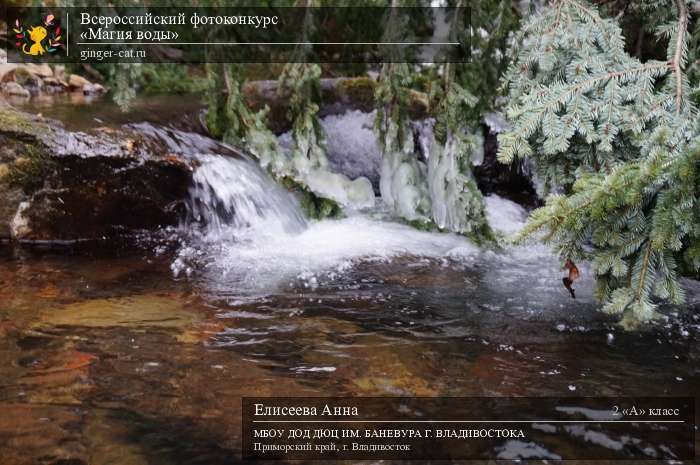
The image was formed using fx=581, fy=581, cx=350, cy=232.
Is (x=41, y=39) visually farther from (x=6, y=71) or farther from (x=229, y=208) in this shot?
(x=6, y=71)

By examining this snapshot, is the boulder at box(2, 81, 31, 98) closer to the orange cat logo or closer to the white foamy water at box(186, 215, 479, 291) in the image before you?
the orange cat logo

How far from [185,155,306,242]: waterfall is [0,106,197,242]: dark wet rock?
0.16m

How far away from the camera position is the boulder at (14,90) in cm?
891

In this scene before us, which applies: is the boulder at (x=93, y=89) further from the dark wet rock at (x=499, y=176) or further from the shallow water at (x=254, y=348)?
the dark wet rock at (x=499, y=176)

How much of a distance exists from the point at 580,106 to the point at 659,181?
29.4 inches

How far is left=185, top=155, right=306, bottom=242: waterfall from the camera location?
248 inches

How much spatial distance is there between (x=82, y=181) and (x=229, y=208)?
4.92 feet

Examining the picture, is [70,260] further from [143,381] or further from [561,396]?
[561,396]

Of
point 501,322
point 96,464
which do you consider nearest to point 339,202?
point 501,322

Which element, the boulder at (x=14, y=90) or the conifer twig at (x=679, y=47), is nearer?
the conifer twig at (x=679, y=47)

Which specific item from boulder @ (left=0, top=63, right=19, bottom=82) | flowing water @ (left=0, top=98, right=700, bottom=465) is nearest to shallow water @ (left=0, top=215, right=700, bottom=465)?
flowing water @ (left=0, top=98, right=700, bottom=465)

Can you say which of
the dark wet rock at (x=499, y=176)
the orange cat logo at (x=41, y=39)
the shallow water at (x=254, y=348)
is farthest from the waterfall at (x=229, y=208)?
the dark wet rock at (x=499, y=176)

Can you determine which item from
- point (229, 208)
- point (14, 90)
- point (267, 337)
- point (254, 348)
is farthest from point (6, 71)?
point (254, 348)

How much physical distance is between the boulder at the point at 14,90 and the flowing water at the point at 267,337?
4596 millimetres
